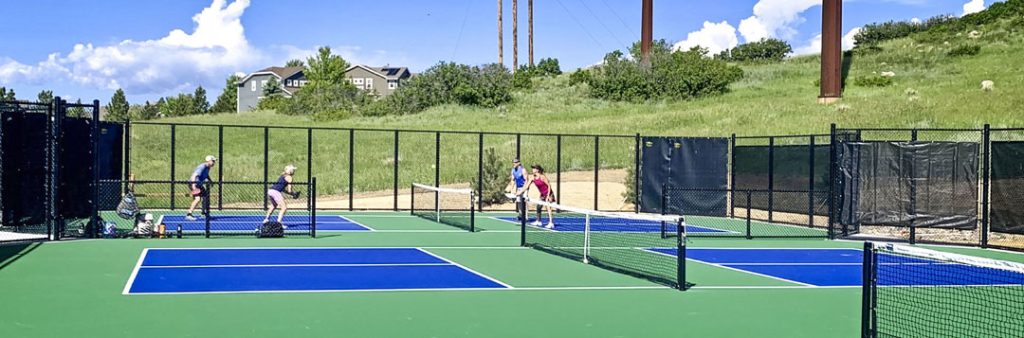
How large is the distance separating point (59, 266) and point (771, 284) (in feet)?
30.9

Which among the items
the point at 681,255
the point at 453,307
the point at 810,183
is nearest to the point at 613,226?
the point at 810,183

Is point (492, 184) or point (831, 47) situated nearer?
point (492, 184)

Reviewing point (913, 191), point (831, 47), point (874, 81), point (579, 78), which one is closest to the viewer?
point (913, 191)

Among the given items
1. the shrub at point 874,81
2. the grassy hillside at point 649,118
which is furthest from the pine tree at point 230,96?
the shrub at point 874,81

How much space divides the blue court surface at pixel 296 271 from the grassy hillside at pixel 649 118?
59.8ft

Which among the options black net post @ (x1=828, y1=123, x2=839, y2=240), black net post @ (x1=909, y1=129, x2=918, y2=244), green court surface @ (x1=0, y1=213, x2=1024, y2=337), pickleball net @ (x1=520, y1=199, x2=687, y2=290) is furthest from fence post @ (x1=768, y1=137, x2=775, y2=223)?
green court surface @ (x1=0, y1=213, x2=1024, y2=337)

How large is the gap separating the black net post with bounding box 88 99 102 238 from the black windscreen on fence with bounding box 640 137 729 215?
15.3 meters

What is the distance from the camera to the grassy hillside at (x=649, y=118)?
4012 centimetres

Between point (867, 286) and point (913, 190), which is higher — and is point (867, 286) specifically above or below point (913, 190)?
below

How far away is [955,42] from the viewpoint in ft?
242

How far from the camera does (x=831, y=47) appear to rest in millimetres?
49844

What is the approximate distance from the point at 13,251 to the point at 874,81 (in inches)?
2096

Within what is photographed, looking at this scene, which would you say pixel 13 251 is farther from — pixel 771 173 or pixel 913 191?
pixel 771 173

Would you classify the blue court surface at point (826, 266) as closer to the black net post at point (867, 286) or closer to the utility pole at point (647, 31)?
the black net post at point (867, 286)
